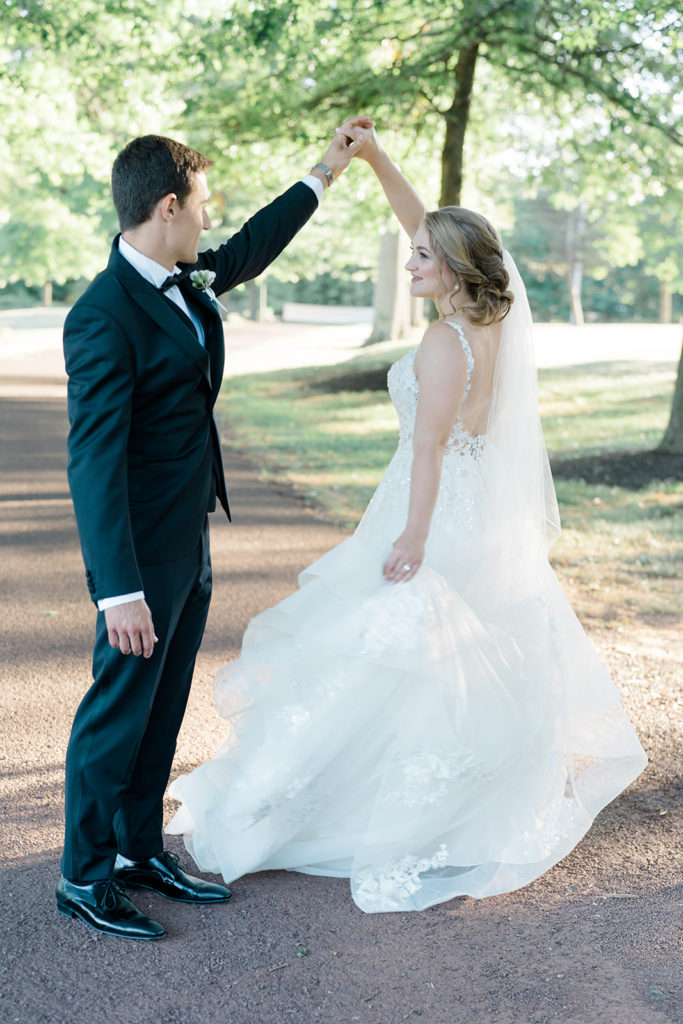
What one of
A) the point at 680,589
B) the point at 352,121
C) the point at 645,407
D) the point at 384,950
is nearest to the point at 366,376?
the point at 645,407

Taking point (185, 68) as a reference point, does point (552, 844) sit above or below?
below

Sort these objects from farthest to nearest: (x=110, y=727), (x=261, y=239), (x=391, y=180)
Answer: (x=391, y=180)
(x=261, y=239)
(x=110, y=727)

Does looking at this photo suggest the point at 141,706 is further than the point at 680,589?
No

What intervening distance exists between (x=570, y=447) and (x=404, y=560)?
11.0 meters

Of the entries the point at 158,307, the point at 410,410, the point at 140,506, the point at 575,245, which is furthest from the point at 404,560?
the point at 575,245

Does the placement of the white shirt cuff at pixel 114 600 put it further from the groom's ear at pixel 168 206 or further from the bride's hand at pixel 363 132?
the bride's hand at pixel 363 132

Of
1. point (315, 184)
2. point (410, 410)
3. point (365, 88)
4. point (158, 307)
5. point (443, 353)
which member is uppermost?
point (365, 88)

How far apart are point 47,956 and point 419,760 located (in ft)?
4.56

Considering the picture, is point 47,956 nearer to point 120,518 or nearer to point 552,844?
point 120,518

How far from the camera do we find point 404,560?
3.77 meters

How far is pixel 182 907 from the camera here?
3.54 metres

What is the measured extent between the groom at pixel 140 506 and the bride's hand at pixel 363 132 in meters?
0.97

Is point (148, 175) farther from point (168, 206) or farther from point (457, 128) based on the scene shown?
point (457, 128)

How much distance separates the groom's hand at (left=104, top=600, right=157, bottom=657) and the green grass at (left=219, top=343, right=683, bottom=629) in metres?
4.46
